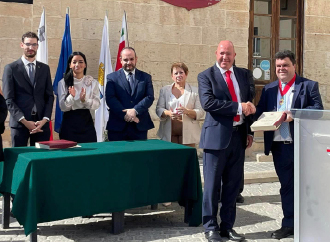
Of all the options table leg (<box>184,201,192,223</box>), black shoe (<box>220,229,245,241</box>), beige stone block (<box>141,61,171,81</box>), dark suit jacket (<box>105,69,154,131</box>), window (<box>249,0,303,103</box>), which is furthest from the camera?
window (<box>249,0,303,103</box>)

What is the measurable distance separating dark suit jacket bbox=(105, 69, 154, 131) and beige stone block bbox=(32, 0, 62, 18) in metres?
2.78

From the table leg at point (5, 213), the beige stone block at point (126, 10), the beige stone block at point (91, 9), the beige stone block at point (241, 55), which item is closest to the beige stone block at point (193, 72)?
the beige stone block at point (241, 55)

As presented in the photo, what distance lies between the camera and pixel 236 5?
8.38 metres

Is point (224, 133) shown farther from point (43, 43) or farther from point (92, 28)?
point (92, 28)

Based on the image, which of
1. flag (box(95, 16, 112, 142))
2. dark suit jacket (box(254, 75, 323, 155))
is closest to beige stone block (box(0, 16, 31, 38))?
flag (box(95, 16, 112, 142))

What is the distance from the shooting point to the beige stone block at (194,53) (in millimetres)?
8109

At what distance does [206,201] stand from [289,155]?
2.89 feet

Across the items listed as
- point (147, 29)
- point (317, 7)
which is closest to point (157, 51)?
point (147, 29)

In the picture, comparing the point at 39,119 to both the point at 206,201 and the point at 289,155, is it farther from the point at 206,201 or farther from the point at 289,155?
the point at 289,155

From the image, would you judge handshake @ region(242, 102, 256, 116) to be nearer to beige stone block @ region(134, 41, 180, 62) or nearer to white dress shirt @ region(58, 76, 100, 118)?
white dress shirt @ region(58, 76, 100, 118)

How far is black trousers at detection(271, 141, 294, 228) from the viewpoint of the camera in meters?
4.04

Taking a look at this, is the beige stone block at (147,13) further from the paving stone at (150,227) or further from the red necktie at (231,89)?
the red necktie at (231,89)

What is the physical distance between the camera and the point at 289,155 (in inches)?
158

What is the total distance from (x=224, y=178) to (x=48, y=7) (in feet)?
15.3
